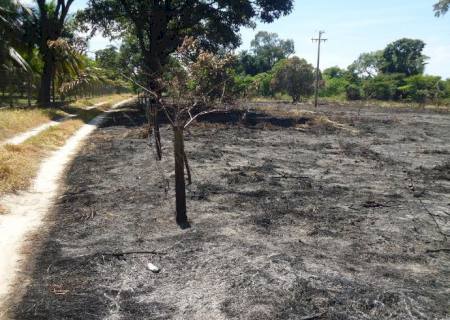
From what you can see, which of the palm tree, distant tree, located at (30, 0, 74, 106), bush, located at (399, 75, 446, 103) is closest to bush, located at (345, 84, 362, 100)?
bush, located at (399, 75, 446, 103)

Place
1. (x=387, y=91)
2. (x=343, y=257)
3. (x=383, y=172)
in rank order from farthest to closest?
(x=387, y=91)
(x=383, y=172)
(x=343, y=257)

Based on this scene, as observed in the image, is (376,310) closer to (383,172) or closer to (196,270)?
(196,270)

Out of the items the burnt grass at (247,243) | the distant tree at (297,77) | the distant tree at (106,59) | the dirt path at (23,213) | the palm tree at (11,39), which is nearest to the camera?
the burnt grass at (247,243)

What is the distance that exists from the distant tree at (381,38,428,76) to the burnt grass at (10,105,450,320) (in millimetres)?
71343

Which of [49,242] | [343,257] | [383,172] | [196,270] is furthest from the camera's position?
[383,172]

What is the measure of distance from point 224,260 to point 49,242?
3348mm

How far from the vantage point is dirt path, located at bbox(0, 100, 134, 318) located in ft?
23.7

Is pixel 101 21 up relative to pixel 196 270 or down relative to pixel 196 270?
up

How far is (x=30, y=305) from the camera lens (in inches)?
237

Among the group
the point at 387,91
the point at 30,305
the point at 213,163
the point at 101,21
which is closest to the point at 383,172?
the point at 213,163

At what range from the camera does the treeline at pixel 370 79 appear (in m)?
63.4

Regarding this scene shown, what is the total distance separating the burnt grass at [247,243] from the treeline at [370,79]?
36.9 meters

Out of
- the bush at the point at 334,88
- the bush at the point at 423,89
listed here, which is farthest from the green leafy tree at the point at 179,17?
the bush at the point at 334,88

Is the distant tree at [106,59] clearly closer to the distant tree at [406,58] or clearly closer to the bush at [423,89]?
the bush at [423,89]
